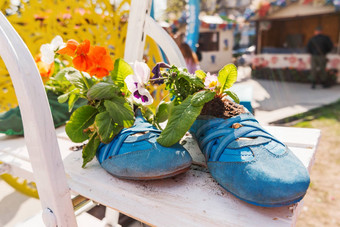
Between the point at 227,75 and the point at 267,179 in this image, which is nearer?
the point at 267,179

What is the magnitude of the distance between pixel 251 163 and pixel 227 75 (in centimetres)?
21

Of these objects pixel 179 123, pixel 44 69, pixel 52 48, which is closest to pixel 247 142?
pixel 179 123

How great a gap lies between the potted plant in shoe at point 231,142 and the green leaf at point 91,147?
17cm

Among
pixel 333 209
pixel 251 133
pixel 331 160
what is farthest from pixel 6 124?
pixel 331 160

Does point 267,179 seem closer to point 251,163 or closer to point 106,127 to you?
point 251,163

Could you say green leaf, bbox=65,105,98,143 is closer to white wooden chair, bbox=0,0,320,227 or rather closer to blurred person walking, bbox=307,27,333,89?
white wooden chair, bbox=0,0,320,227

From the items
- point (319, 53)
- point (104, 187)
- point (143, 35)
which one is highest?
point (319, 53)

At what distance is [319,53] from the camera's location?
5.53m

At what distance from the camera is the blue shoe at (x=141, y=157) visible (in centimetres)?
50

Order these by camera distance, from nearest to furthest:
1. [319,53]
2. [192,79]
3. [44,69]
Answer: [192,79] < [44,69] < [319,53]

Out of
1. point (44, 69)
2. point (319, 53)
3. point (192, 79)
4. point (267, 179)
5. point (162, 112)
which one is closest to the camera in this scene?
point (267, 179)

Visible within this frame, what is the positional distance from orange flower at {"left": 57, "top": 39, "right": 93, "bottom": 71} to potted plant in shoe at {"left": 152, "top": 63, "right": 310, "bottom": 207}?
0.58 feet

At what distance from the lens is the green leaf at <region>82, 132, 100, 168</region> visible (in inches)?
23.7

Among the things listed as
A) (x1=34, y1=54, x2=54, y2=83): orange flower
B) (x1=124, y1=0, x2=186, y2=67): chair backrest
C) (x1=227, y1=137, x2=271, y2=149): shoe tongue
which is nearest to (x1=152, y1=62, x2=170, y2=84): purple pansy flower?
(x1=227, y1=137, x2=271, y2=149): shoe tongue
